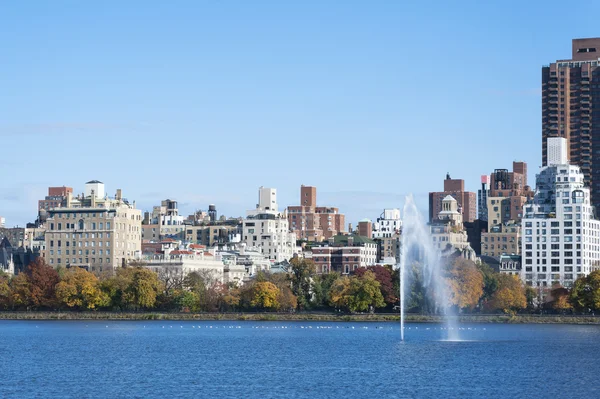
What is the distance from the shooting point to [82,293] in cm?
19662

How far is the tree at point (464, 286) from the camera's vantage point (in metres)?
189

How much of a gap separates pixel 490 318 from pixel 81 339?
68.2 meters

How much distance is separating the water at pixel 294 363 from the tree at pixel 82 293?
2947cm

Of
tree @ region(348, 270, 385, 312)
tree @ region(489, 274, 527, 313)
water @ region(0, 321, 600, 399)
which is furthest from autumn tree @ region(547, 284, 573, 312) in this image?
water @ region(0, 321, 600, 399)

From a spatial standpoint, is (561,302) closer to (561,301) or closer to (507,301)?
(561,301)

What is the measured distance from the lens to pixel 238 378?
96.9 meters

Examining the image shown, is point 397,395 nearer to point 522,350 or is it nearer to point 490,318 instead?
point 522,350

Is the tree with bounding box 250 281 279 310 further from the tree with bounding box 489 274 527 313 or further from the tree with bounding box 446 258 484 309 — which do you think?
the tree with bounding box 489 274 527 313

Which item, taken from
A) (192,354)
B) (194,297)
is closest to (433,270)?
(194,297)

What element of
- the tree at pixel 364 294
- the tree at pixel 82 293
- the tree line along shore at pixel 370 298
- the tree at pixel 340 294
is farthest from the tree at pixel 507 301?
the tree at pixel 82 293

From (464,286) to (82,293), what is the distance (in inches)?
2101

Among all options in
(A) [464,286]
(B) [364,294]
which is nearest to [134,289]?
(B) [364,294]

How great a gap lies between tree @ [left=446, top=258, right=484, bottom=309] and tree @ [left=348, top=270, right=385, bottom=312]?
995cm

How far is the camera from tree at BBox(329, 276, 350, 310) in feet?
632
